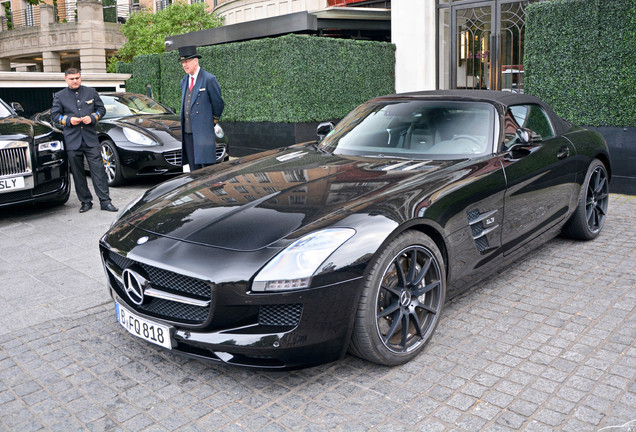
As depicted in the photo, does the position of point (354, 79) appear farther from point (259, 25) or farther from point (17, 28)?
point (17, 28)

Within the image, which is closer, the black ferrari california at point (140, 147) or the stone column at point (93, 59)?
the black ferrari california at point (140, 147)

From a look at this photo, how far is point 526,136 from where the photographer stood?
4406mm

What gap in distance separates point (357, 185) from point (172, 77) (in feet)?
43.5

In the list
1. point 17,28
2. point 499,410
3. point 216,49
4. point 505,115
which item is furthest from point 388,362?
point 17,28

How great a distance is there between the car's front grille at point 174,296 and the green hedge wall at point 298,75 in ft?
30.1

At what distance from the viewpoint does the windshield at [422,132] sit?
169 inches

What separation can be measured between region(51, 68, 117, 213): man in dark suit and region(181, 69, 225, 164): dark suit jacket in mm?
1535

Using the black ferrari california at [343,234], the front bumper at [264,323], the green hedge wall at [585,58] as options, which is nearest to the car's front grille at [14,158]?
the black ferrari california at [343,234]

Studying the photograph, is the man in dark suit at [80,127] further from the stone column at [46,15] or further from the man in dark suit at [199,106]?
the stone column at [46,15]

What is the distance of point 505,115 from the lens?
4.52 metres

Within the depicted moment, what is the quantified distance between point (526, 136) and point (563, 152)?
2.67 ft

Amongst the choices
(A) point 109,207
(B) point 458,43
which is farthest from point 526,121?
(B) point 458,43

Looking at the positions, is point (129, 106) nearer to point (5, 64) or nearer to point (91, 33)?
point (91, 33)

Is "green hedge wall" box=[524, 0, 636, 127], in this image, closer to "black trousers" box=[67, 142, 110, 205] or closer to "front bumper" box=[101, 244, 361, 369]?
"black trousers" box=[67, 142, 110, 205]
